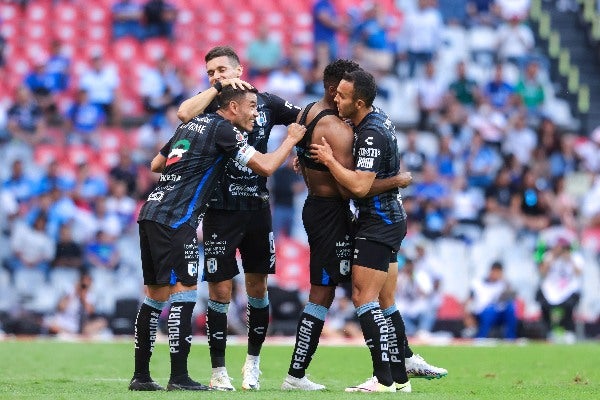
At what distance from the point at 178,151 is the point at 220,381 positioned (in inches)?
87.1

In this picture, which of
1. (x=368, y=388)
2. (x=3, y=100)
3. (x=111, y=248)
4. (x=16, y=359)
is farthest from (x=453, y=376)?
(x=3, y=100)

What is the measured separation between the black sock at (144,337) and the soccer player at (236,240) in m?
0.85

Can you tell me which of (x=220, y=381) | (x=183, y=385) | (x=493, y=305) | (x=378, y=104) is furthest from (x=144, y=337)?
(x=378, y=104)

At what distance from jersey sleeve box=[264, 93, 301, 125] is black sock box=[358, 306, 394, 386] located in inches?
97.4

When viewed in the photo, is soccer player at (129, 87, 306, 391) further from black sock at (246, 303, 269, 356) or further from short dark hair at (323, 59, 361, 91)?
black sock at (246, 303, 269, 356)

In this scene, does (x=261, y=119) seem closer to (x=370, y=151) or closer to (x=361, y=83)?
(x=361, y=83)

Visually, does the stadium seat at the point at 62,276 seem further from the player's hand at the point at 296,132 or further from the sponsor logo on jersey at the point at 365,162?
the sponsor logo on jersey at the point at 365,162

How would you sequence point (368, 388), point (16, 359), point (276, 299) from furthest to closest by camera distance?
1. point (276, 299)
2. point (16, 359)
3. point (368, 388)

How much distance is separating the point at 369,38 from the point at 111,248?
7.45m

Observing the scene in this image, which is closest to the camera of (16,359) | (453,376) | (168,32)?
(453,376)

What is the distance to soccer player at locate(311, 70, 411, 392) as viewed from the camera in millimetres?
10852

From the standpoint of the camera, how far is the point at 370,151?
1089 cm

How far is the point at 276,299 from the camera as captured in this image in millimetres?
21453

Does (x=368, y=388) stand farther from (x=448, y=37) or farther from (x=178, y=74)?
(x=448, y=37)
